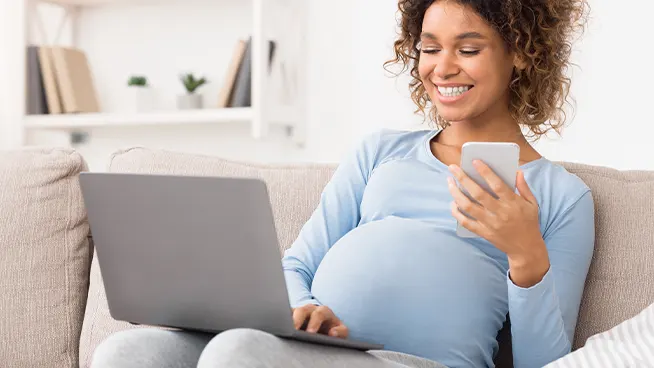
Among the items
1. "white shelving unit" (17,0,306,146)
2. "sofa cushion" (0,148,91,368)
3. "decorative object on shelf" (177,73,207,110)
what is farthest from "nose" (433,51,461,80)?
"decorative object on shelf" (177,73,207,110)

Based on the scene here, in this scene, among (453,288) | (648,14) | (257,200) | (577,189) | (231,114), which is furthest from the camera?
(231,114)

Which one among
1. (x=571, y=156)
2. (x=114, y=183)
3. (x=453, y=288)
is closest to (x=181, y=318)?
(x=114, y=183)

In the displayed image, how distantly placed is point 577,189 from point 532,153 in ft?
0.37

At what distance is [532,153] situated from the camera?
4.85 feet

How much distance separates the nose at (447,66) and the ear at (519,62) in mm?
114

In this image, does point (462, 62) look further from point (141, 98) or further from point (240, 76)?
point (141, 98)

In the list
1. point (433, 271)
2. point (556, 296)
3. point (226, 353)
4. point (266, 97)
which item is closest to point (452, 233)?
point (433, 271)

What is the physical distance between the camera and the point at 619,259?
1.40 meters

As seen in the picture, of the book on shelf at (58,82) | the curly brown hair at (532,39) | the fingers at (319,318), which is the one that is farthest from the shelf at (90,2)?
the fingers at (319,318)

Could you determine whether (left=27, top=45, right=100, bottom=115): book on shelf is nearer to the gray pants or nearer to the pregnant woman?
the pregnant woman

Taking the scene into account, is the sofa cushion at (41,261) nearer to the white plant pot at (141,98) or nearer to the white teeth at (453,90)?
the white teeth at (453,90)

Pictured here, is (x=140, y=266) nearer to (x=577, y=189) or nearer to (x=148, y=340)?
(x=148, y=340)

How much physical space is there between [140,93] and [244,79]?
401mm

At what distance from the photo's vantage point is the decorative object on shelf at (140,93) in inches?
114
